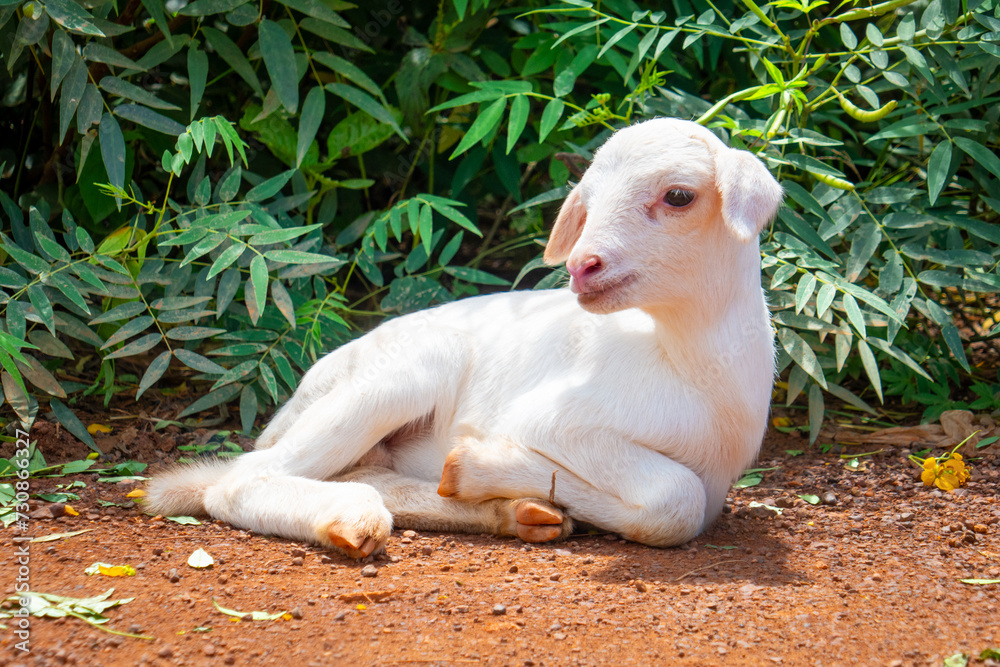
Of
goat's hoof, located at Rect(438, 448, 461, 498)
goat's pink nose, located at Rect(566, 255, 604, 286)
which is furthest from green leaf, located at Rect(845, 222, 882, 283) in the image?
goat's hoof, located at Rect(438, 448, 461, 498)

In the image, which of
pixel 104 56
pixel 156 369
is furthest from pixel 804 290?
pixel 104 56

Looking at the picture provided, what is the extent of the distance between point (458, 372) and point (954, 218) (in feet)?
8.98

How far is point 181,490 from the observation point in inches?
142

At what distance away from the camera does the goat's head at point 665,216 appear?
302 cm

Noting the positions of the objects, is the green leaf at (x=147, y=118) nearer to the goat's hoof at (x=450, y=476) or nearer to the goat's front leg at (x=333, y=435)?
the goat's front leg at (x=333, y=435)

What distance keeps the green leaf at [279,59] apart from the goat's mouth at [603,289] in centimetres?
229

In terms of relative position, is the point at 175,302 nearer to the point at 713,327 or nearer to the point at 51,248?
the point at 51,248

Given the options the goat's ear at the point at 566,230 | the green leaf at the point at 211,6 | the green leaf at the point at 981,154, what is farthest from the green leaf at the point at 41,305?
the green leaf at the point at 981,154

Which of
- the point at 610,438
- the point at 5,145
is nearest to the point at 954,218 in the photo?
the point at 610,438

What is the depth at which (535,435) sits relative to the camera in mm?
3451

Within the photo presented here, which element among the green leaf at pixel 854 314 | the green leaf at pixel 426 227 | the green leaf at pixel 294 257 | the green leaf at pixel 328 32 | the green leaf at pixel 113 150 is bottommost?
the green leaf at pixel 294 257

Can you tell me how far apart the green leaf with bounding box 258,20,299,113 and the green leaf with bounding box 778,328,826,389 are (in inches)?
108

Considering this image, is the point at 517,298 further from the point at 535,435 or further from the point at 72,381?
the point at 72,381

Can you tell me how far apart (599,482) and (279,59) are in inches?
111
